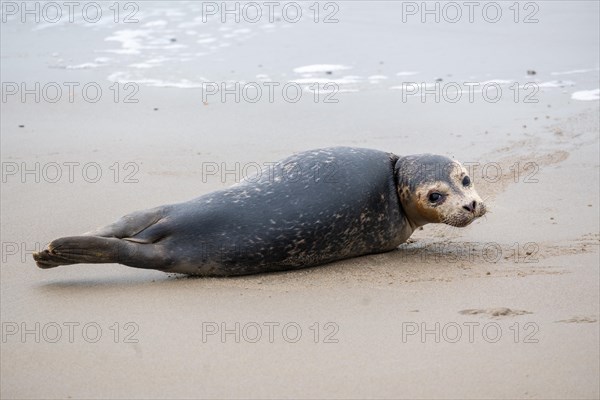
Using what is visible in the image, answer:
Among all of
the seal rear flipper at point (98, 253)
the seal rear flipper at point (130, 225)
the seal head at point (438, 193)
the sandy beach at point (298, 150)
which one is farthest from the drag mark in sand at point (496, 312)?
the seal rear flipper at point (130, 225)

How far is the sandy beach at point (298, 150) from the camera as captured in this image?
386cm

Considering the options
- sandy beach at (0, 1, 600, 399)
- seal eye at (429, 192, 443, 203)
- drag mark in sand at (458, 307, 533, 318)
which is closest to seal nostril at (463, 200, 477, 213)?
seal eye at (429, 192, 443, 203)

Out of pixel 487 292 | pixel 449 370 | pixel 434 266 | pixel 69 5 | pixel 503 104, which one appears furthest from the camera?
pixel 69 5

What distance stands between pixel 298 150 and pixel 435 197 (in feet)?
8.23

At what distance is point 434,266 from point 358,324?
3.25 ft

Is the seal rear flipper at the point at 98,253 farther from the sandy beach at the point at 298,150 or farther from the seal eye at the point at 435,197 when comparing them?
the seal eye at the point at 435,197

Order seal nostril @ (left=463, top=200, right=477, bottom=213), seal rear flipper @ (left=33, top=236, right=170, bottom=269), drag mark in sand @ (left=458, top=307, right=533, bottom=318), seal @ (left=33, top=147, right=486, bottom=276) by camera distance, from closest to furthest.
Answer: drag mark in sand @ (left=458, top=307, right=533, bottom=318) → seal rear flipper @ (left=33, top=236, right=170, bottom=269) → seal @ (left=33, top=147, right=486, bottom=276) → seal nostril @ (left=463, top=200, right=477, bottom=213)

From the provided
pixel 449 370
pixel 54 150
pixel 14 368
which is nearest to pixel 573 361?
pixel 449 370

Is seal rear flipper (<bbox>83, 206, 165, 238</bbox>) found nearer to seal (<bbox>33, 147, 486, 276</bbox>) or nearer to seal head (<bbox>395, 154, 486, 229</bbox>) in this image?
seal (<bbox>33, 147, 486, 276</bbox>)

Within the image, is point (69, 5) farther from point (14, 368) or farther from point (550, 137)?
point (14, 368)

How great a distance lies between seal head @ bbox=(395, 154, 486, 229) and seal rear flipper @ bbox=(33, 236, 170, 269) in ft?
4.94

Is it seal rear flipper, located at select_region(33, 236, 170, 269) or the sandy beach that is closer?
the sandy beach

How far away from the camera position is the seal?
4.91 metres

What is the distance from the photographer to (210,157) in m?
7.46
